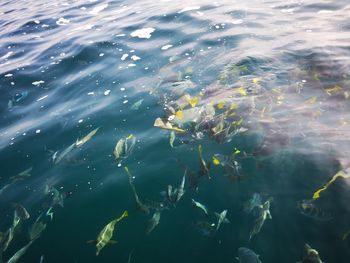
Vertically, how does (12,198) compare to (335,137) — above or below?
below

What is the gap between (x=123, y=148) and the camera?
3.98 m

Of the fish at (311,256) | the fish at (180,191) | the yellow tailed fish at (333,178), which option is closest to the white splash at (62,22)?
the fish at (180,191)

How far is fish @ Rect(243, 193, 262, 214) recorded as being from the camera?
9.44 ft

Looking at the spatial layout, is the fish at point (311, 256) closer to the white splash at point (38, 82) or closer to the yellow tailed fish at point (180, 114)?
the yellow tailed fish at point (180, 114)

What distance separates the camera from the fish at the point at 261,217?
2671mm

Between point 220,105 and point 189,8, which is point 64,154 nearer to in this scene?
point 220,105

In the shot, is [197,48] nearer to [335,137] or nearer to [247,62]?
[247,62]

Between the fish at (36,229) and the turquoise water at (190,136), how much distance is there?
0.21ft

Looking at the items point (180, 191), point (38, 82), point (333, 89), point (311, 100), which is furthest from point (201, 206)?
point (38, 82)

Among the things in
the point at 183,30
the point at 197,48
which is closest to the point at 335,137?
the point at 197,48

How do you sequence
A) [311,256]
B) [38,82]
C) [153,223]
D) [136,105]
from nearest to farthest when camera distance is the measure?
1. [311,256]
2. [153,223]
3. [136,105]
4. [38,82]

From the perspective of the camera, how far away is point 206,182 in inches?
129

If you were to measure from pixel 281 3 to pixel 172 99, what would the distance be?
5.73 meters

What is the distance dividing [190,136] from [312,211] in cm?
172
